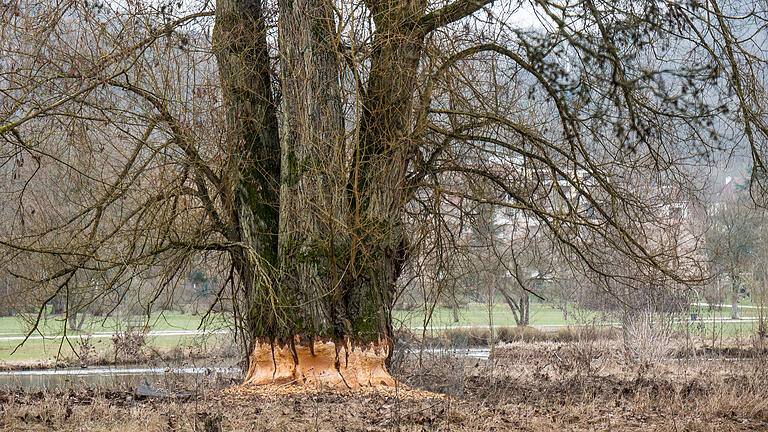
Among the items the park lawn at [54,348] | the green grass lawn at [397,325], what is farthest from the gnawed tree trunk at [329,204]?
the park lawn at [54,348]

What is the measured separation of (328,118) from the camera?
818 cm

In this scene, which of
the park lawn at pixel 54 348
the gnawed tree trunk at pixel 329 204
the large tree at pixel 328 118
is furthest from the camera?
the park lawn at pixel 54 348

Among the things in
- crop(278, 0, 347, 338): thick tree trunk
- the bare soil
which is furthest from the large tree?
the bare soil

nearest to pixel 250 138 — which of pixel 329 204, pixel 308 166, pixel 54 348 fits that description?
pixel 308 166

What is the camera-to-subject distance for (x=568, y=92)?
8164mm

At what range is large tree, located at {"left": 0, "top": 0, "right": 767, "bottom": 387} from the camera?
7727 millimetres

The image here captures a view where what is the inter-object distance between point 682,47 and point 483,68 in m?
2.32

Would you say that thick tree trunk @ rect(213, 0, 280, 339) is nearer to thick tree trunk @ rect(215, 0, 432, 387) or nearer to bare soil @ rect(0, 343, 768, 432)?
thick tree trunk @ rect(215, 0, 432, 387)

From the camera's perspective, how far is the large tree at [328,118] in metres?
7.73

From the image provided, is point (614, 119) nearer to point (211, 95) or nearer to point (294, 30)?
point (294, 30)

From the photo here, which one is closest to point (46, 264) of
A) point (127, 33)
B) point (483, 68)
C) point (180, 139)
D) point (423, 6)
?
point (180, 139)

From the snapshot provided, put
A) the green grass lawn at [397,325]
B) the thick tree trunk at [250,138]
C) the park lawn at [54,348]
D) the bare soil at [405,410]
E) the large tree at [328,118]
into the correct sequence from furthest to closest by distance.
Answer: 1. the park lawn at [54,348]
2. the green grass lawn at [397,325]
3. the thick tree trunk at [250,138]
4. the large tree at [328,118]
5. the bare soil at [405,410]

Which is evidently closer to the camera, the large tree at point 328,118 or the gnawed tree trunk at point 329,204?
the large tree at point 328,118

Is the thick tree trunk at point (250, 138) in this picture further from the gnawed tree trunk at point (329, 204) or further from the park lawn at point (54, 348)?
the park lawn at point (54, 348)
